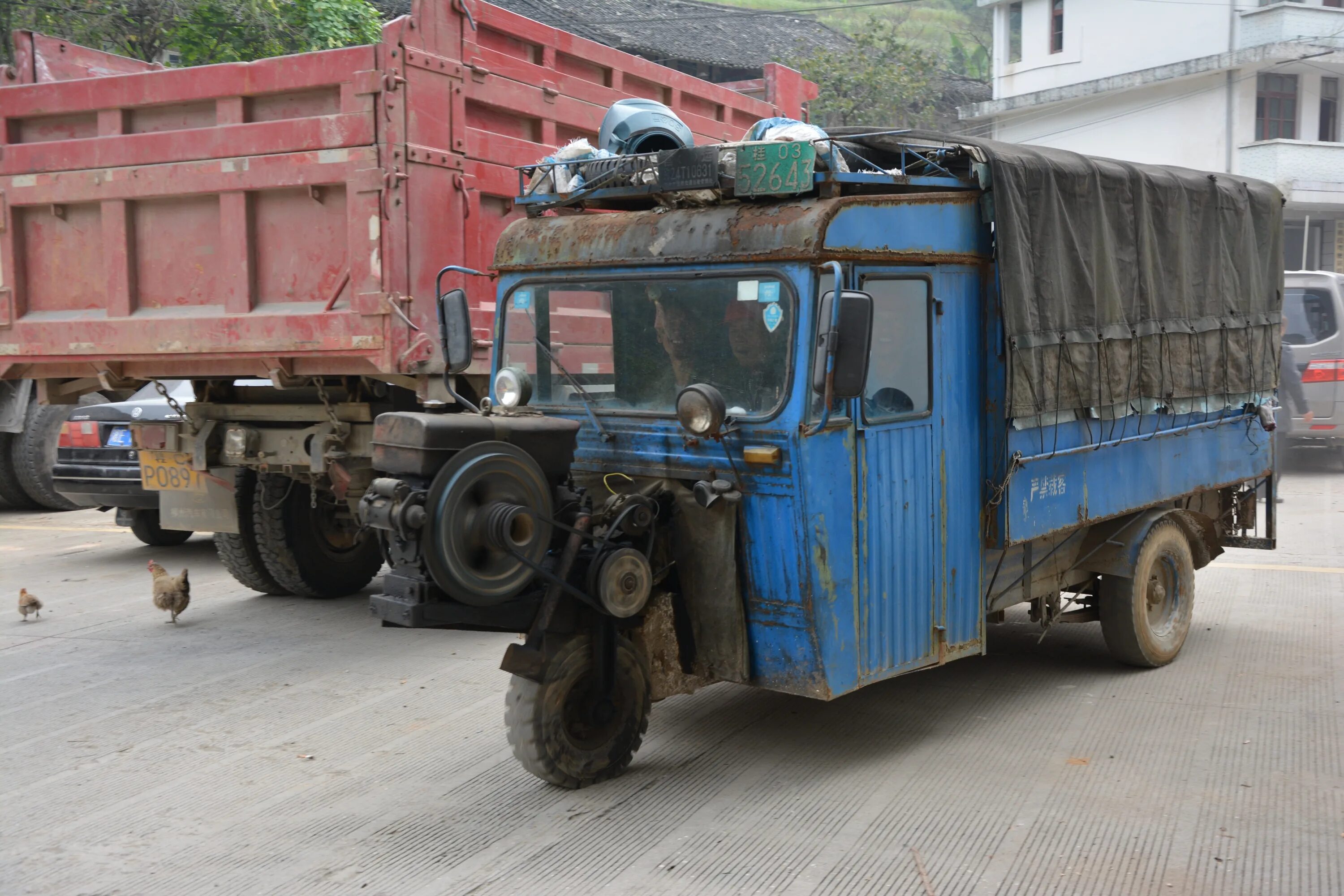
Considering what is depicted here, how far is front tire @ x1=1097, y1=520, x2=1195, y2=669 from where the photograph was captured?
6129 millimetres

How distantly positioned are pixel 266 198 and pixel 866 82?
22.8m

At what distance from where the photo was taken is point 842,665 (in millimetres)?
4645

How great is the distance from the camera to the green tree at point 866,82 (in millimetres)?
27484

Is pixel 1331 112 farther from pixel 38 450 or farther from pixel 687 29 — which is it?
pixel 38 450

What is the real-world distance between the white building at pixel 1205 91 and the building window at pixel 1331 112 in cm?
3

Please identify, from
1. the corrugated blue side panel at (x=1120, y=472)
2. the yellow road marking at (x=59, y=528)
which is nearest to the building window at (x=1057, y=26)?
the corrugated blue side panel at (x=1120, y=472)

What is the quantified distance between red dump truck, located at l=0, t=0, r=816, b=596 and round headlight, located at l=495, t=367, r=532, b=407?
4.46ft

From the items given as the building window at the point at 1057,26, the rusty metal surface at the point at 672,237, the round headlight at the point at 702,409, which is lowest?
the round headlight at the point at 702,409

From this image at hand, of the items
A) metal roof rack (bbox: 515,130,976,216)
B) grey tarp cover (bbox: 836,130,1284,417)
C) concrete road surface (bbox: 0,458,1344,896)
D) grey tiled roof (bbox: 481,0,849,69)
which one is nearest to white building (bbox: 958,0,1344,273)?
grey tiled roof (bbox: 481,0,849,69)

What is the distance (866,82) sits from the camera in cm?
2745

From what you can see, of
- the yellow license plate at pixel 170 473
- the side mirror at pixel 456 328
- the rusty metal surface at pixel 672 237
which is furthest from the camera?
the yellow license plate at pixel 170 473

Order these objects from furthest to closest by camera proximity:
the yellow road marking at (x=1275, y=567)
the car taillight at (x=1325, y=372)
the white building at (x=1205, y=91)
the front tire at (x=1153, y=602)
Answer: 1. the white building at (x=1205, y=91)
2. the car taillight at (x=1325, y=372)
3. the yellow road marking at (x=1275, y=567)
4. the front tire at (x=1153, y=602)

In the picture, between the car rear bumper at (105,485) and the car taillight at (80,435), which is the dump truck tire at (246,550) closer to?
the car rear bumper at (105,485)

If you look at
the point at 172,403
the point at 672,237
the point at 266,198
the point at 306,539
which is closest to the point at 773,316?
the point at 672,237
